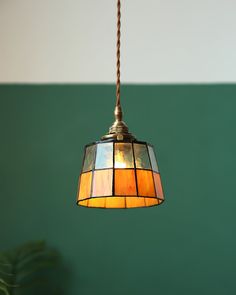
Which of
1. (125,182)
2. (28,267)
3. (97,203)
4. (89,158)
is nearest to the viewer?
(125,182)

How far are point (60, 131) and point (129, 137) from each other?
1.71m

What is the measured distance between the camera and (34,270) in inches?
138

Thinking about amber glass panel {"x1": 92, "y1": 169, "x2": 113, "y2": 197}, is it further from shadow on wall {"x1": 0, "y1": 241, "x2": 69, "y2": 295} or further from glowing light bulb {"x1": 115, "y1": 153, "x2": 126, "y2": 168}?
shadow on wall {"x1": 0, "y1": 241, "x2": 69, "y2": 295}

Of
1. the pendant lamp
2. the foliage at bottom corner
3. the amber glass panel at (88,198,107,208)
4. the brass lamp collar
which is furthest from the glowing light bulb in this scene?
the foliage at bottom corner

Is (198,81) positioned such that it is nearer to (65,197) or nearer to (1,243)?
(65,197)

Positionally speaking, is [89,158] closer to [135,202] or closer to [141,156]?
[141,156]

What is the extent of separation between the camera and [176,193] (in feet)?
11.9

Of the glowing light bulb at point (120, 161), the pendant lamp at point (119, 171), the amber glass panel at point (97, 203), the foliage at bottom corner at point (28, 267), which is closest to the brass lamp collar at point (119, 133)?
the pendant lamp at point (119, 171)

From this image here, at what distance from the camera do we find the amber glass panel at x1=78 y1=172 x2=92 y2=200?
1947 millimetres

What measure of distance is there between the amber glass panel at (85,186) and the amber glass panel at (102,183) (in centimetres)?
3

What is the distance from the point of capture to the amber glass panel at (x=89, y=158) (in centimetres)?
201

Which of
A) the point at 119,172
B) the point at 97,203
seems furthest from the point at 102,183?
the point at 97,203

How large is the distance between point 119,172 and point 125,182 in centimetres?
4

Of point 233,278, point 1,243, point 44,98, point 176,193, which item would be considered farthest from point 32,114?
point 233,278
